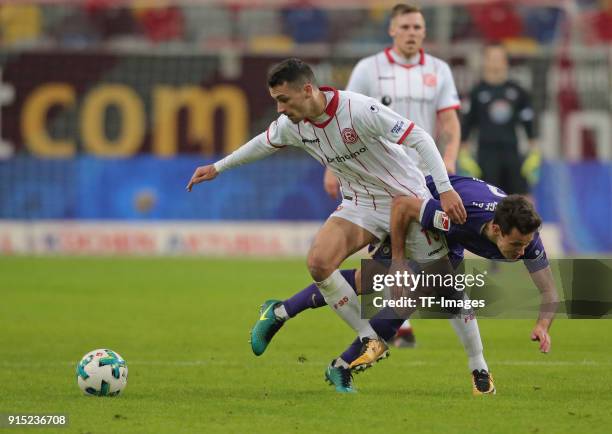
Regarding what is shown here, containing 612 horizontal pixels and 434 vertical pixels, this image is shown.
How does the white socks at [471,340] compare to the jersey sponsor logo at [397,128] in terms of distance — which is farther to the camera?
the white socks at [471,340]

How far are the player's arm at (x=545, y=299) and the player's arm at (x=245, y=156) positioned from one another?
1770 mm

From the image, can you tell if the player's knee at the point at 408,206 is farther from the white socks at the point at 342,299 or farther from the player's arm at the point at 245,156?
the player's arm at the point at 245,156

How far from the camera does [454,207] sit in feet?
23.0

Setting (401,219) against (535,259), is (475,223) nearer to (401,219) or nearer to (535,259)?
(535,259)

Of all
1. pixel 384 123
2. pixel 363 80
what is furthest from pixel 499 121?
pixel 384 123

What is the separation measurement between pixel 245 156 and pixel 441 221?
1.40m

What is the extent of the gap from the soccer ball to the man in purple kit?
1.27 meters

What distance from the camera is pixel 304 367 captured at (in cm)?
861

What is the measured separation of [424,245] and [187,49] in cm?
1360

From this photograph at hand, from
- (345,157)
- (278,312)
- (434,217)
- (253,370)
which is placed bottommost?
(253,370)

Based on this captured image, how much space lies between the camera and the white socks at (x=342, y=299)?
7621 millimetres

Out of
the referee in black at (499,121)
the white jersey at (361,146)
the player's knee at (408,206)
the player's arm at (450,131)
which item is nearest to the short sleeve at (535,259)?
the white jersey at (361,146)

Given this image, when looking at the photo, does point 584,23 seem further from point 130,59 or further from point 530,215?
point 530,215

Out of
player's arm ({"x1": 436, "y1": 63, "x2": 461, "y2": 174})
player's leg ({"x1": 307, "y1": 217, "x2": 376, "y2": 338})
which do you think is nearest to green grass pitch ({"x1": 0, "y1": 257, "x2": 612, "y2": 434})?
player's leg ({"x1": 307, "y1": 217, "x2": 376, "y2": 338})
